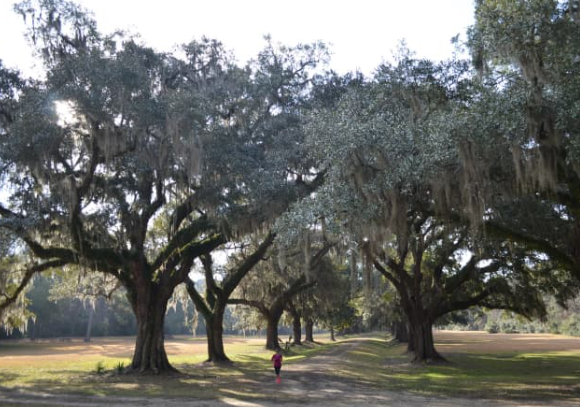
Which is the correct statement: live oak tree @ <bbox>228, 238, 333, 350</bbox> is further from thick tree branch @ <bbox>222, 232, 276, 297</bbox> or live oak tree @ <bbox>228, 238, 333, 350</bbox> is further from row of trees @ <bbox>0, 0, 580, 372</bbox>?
row of trees @ <bbox>0, 0, 580, 372</bbox>

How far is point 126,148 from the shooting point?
15.7m

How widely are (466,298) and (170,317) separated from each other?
74849mm

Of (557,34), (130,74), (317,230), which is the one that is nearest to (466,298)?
(317,230)

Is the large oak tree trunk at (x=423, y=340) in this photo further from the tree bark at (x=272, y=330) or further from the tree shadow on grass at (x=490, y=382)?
the tree bark at (x=272, y=330)

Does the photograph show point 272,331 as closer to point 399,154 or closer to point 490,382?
point 490,382

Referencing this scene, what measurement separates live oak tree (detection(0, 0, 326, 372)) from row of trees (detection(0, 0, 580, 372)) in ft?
0.20

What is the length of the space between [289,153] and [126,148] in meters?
5.15

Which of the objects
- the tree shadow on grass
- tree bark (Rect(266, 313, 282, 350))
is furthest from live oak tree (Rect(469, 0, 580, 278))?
tree bark (Rect(266, 313, 282, 350))

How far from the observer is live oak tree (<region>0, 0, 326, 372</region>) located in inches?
559

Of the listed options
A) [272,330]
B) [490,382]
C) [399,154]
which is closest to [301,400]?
[399,154]

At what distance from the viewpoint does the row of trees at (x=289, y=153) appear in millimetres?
10547

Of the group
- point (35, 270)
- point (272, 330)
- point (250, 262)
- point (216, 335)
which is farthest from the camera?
point (272, 330)

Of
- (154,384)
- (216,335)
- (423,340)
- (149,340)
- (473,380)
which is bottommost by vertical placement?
(473,380)

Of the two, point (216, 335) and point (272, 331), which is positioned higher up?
point (216, 335)
